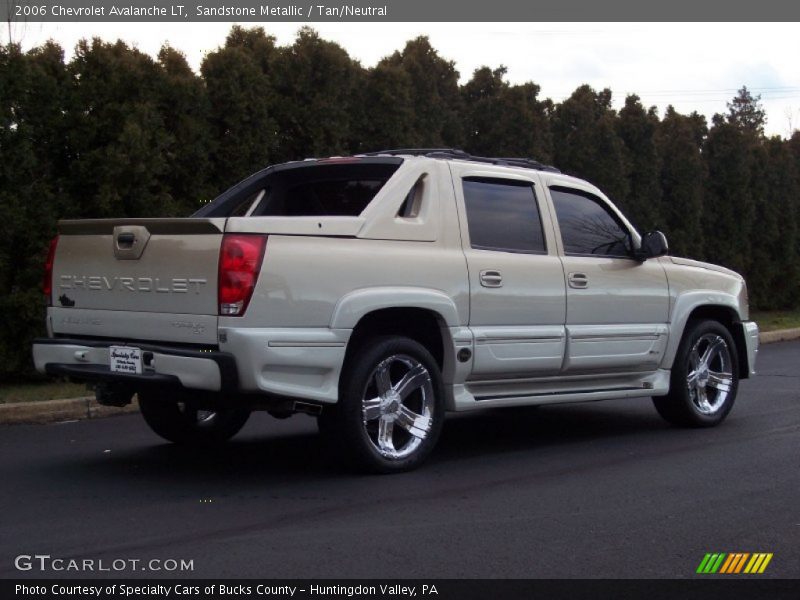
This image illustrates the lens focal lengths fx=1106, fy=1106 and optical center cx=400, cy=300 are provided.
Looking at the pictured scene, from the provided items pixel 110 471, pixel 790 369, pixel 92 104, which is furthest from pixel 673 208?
pixel 110 471

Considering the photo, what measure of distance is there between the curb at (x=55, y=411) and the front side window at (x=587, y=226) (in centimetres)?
417

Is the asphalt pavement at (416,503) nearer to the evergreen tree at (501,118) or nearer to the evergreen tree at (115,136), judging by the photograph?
the evergreen tree at (115,136)

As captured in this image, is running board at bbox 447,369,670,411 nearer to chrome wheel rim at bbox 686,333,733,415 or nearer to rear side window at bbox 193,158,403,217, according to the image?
chrome wheel rim at bbox 686,333,733,415

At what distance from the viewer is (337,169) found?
24.8ft

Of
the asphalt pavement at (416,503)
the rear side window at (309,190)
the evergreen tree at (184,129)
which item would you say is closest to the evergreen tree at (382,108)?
the evergreen tree at (184,129)

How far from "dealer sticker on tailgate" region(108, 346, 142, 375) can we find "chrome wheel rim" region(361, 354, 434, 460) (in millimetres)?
1300

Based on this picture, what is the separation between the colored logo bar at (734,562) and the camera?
481 cm

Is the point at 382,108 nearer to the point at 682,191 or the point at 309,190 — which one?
the point at 309,190

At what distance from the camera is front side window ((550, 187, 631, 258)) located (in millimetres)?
7938

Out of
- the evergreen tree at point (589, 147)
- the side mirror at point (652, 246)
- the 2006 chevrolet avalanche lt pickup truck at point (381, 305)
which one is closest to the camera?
the 2006 chevrolet avalanche lt pickup truck at point (381, 305)

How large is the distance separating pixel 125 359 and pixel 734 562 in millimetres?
3453

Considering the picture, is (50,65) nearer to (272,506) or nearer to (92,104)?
(92,104)

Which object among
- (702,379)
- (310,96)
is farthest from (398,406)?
(310,96)

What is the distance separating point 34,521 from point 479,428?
160 inches
